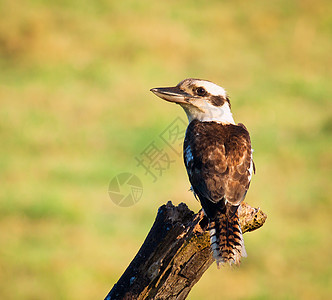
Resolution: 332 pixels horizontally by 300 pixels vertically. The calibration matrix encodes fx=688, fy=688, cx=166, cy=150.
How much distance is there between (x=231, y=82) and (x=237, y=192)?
10288 mm

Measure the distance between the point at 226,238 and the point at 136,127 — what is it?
26.9 feet

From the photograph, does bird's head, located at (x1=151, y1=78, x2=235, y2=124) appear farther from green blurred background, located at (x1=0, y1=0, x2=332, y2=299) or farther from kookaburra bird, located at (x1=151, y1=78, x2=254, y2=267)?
green blurred background, located at (x1=0, y1=0, x2=332, y2=299)

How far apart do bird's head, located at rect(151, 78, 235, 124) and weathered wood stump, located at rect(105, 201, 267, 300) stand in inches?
70.0

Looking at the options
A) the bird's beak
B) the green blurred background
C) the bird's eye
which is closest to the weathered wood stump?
the bird's beak

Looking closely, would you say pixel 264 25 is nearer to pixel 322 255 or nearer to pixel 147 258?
pixel 322 255

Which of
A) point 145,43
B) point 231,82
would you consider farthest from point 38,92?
point 231,82

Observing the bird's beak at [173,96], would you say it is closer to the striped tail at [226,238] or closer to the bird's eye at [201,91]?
the bird's eye at [201,91]

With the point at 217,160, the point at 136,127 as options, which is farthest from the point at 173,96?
the point at 136,127

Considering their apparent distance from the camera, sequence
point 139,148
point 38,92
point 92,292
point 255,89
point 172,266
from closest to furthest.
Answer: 1. point 172,266
2. point 92,292
3. point 139,148
4. point 38,92
5. point 255,89

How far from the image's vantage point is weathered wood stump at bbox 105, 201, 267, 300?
452 centimetres

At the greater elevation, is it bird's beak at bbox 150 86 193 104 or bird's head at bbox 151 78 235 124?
bird's head at bbox 151 78 235 124

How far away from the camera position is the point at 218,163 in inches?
215

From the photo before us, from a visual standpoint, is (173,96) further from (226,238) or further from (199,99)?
(226,238)

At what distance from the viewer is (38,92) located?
14.2 m
